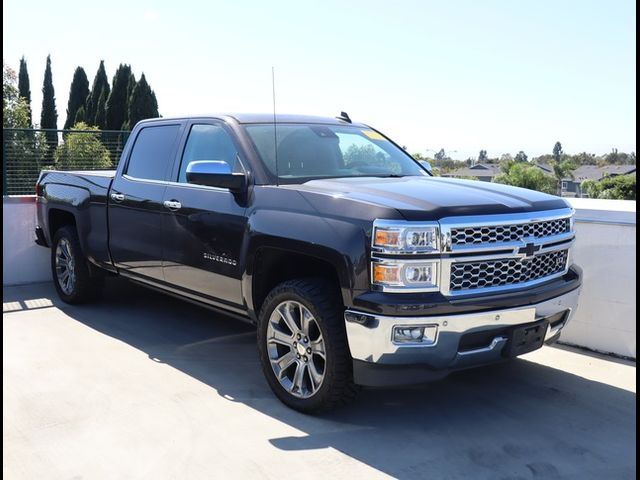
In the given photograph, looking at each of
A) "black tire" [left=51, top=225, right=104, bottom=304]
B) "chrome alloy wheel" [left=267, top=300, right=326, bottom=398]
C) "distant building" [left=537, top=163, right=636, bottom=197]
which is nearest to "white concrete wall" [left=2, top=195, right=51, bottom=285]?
"black tire" [left=51, top=225, right=104, bottom=304]

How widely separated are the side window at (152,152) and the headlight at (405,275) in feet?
8.29

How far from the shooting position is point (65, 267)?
280 inches

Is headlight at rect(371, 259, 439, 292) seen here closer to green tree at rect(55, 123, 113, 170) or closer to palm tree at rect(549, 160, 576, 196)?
green tree at rect(55, 123, 113, 170)

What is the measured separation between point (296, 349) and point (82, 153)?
23.8ft

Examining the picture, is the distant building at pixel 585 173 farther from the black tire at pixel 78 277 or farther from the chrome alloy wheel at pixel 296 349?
the chrome alloy wheel at pixel 296 349

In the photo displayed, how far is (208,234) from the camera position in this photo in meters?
4.79

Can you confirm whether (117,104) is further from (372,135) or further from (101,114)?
(372,135)

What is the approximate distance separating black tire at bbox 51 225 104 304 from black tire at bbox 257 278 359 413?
→ 3277mm

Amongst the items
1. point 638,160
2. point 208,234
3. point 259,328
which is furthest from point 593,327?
point 208,234

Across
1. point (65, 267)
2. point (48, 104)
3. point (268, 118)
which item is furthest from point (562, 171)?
point (268, 118)

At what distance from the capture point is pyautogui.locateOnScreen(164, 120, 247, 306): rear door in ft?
15.1

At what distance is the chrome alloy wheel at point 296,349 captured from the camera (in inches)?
160

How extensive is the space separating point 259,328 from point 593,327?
2.85 metres

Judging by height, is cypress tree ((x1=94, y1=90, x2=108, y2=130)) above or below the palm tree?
above
